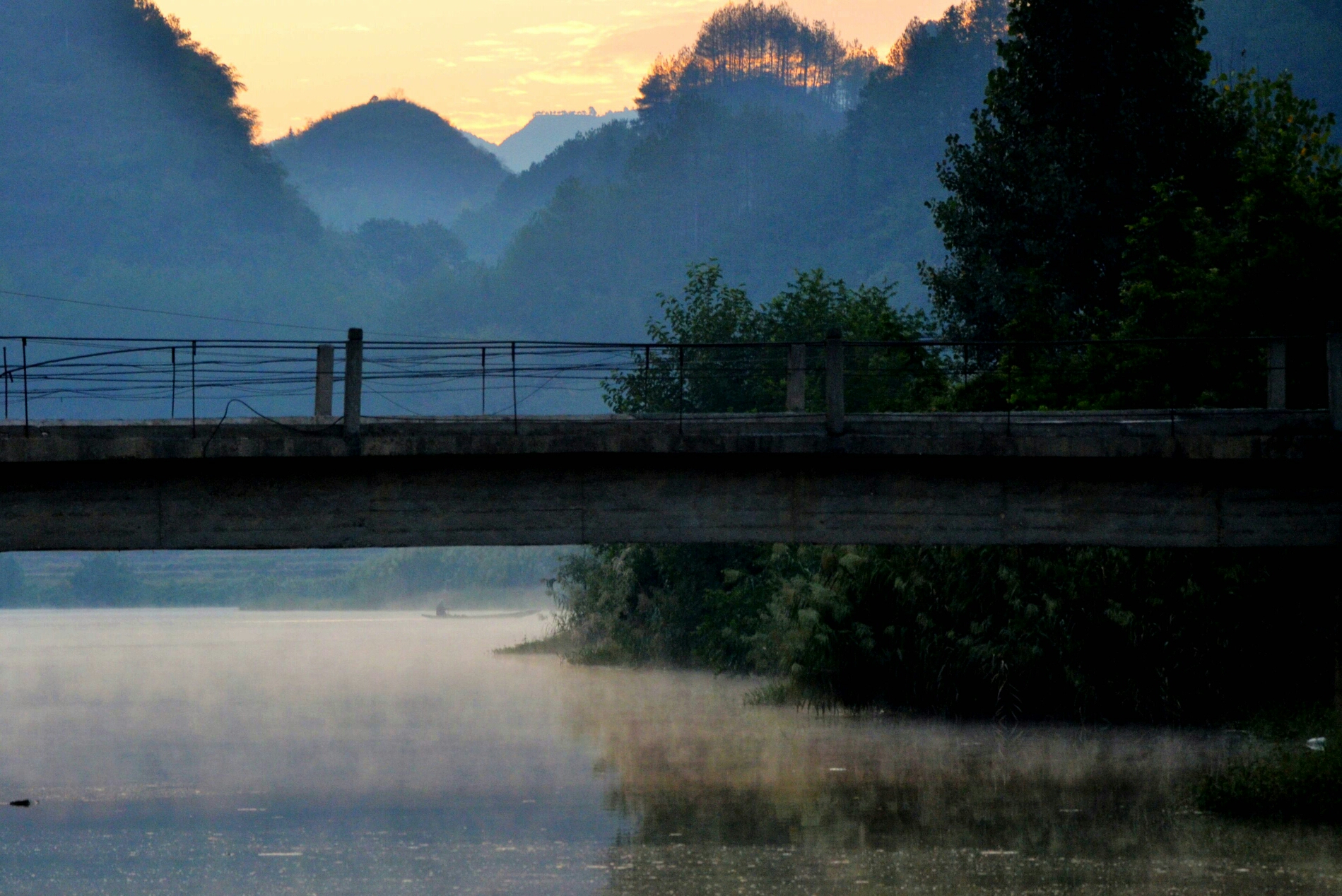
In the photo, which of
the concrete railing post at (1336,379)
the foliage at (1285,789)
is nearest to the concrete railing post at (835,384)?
the concrete railing post at (1336,379)

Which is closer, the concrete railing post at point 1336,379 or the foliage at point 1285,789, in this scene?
the foliage at point 1285,789

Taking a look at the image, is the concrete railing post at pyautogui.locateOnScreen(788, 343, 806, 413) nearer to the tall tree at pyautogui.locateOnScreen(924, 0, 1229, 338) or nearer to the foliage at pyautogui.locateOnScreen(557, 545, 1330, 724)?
the foliage at pyautogui.locateOnScreen(557, 545, 1330, 724)

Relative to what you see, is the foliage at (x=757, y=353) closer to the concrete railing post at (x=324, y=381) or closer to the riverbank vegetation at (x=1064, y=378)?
the riverbank vegetation at (x=1064, y=378)

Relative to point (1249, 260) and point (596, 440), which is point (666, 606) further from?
point (596, 440)

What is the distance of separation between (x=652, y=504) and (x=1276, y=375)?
39.7 ft

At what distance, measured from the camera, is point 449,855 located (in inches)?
897

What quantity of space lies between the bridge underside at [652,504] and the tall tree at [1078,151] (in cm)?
2943

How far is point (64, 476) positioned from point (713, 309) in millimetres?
47799

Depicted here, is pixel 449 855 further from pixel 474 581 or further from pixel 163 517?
pixel 474 581

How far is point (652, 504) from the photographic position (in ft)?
80.0

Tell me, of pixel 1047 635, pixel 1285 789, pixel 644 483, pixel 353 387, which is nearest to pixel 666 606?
pixel 1047 635

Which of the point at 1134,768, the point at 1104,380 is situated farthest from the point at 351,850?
the point at 1104,380

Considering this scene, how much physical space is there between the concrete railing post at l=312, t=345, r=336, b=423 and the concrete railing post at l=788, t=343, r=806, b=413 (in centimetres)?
739

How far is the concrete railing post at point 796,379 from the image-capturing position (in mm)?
25984
